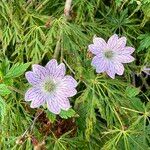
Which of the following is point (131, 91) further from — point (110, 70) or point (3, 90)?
point (3, 90)

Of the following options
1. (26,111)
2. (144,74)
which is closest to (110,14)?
(144,74)

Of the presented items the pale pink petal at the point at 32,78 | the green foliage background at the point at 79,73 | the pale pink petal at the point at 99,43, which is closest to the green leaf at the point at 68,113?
the green foliage background at the point at 79,73

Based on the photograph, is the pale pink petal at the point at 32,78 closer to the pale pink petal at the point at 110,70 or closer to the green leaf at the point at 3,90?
the green leaf at the point at 3,90

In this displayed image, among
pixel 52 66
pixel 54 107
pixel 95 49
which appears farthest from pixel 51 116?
pixel 95 49

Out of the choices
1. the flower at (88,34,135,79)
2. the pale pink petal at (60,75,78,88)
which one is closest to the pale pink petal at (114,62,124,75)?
the flower at (88,34,135,79)

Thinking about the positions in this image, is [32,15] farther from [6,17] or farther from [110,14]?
[110,14]

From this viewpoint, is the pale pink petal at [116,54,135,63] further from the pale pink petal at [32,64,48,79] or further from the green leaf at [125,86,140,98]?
the pale pink petal at [32,64,48,79]

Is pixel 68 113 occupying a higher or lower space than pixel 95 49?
lower
